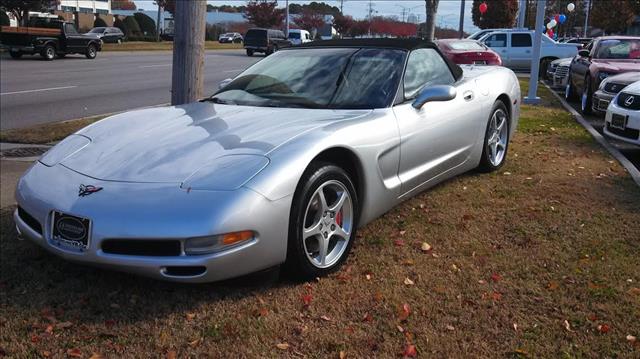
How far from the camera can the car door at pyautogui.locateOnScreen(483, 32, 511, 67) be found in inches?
890

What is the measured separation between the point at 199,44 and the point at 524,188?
333cm

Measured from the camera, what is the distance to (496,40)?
22.8 metres

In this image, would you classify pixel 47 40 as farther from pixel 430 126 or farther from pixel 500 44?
pixel 430 126

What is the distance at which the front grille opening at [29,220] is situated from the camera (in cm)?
329

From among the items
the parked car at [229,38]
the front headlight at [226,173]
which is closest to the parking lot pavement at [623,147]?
the front headlight at [226,173]

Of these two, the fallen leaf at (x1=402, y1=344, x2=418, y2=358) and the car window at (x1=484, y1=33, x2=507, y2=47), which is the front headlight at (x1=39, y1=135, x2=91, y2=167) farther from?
the car window at (x1=484, y1=33, x2=507, y2=47)

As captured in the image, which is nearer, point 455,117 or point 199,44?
point 455,117

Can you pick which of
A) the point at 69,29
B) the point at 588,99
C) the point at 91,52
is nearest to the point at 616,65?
the point at 588,99

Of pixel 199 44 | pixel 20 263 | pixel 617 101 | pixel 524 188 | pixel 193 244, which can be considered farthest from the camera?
pixel 617 101

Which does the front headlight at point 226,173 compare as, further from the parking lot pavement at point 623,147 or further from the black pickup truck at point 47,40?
the black pickup truck at point 47,40

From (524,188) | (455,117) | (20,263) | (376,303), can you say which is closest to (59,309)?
(20,263)

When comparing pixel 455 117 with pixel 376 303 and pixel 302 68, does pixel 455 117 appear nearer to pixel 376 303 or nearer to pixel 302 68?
pixel 302 68

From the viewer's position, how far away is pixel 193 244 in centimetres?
293

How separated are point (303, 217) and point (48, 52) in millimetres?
23970
